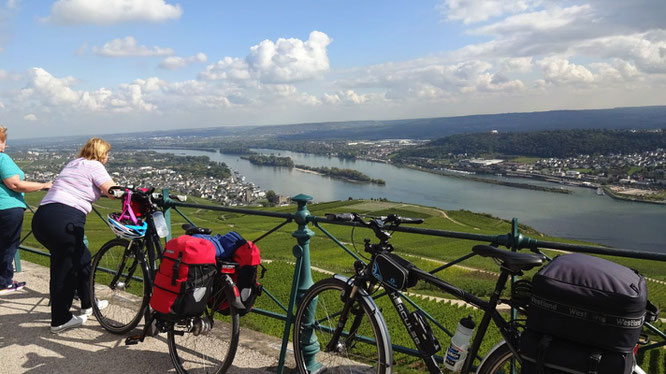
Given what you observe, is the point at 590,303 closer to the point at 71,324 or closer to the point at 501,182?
the point at 71,324

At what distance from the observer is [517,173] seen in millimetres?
138250

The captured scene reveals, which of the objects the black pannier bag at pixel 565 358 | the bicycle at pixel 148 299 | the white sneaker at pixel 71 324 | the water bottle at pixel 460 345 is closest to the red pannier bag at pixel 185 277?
the bicycle at pixel 148 299

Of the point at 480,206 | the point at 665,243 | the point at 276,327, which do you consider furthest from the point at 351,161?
the point at 276,327

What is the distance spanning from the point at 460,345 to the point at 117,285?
163 inches

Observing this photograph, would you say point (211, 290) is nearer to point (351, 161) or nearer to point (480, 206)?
point (480, 206)

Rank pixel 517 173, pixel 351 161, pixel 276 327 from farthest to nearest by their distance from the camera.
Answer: pixel 351 161, pixel 517 173, pixel 276 327

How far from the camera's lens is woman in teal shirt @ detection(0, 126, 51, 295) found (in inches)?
213

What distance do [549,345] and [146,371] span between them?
3631mm

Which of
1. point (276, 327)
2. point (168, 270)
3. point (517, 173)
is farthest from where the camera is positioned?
point (517, 173)

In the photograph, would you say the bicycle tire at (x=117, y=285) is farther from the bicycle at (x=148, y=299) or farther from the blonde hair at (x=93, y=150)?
the blonde hair at (x=93, y=150)

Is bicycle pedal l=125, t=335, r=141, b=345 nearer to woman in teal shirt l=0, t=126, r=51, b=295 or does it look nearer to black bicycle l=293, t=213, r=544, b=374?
black bicycle l=293, t=213, r=544, b=374

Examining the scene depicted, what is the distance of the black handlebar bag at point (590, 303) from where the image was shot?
→ 187 centimetres

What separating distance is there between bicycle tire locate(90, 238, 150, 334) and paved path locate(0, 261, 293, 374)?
16 cm

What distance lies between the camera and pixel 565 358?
198 centimetres
